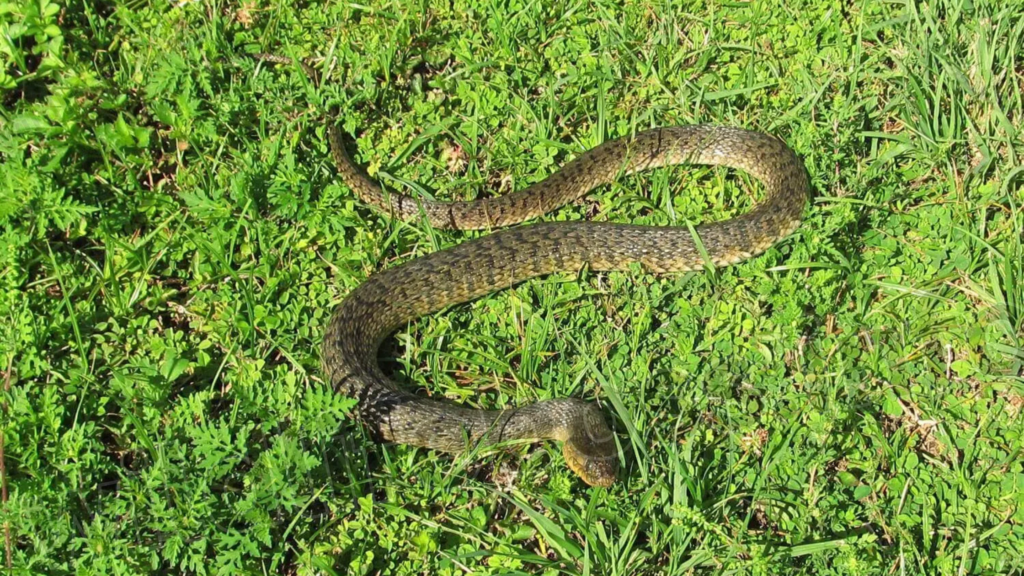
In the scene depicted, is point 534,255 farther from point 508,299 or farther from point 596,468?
point 596,468

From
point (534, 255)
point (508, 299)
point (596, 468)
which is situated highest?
point (534, 255)

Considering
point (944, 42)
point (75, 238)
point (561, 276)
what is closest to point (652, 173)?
point (561, 276)

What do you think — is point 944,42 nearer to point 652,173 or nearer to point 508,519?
point 652,173

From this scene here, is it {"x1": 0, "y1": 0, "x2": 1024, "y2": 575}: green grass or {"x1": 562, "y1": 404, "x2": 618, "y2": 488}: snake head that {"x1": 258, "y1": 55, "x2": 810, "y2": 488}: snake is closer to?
{"x1": 562, "y1": 404, "x2": 618, "y2": 488}: snake head

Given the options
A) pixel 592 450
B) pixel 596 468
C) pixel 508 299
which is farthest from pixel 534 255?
pixel 596 468

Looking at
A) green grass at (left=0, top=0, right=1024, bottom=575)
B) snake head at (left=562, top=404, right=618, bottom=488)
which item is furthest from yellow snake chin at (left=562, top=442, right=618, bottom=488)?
green grass at (left=0, top=0, right=1024, bottom=575)

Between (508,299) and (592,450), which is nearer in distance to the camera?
(592,450)

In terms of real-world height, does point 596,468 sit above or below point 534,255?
below
